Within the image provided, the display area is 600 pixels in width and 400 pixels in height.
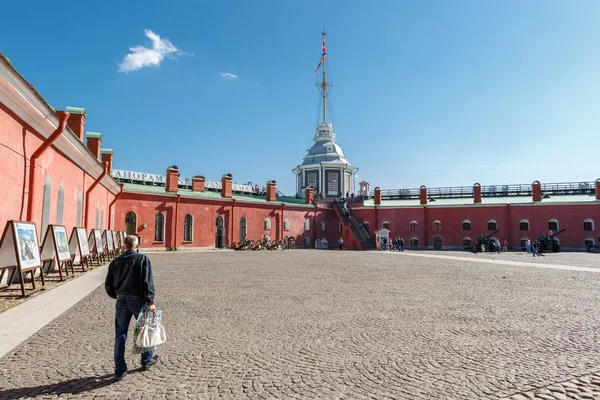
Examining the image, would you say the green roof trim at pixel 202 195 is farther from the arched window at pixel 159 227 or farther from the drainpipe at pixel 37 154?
the drainpipe at pixel 37 154

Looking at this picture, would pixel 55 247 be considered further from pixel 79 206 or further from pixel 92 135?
pixel 92 135

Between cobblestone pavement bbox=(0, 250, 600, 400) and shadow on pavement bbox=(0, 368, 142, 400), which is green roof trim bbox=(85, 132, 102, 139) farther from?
shadow on pavement bbox=(0, 368, 142, 400)

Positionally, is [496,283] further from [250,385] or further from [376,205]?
[376,205]

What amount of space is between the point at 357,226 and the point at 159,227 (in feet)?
67.0

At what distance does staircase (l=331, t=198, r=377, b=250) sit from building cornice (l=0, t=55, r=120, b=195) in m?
29.2

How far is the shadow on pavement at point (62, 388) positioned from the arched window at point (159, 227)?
2869 centimetres

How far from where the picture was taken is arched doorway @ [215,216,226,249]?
35844 mm

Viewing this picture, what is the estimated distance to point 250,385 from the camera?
4.28 m

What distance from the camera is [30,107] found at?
35.3ft

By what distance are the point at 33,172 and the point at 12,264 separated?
399 centimetres

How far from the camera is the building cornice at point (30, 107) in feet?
30.3

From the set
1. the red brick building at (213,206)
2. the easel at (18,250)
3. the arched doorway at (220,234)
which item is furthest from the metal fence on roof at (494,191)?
the easel at (18,250)

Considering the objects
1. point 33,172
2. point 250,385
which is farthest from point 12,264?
point 250,385

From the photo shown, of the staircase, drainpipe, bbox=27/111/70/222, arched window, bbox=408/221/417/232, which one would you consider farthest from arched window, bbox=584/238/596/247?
drainpipe, bbox=27/111/70/222
